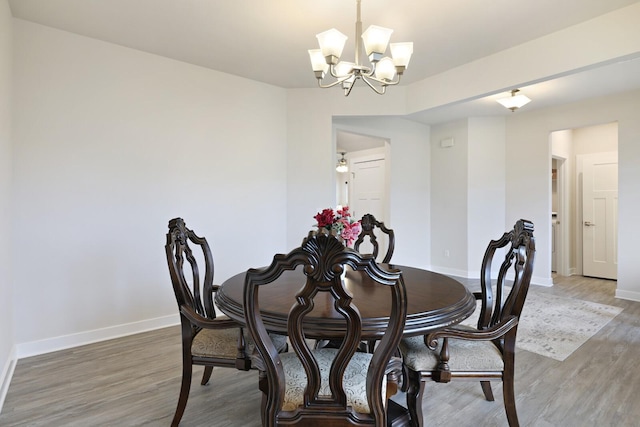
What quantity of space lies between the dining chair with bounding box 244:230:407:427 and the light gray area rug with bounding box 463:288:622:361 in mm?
2254

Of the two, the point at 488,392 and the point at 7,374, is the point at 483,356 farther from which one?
the point at 7,374

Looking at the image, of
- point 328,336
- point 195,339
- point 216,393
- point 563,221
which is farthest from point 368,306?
point 563,221

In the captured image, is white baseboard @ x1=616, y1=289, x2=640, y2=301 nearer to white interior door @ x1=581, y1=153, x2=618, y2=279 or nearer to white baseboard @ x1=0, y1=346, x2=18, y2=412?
white interior door @ x1=581, y1=153, x2=618, y2=279

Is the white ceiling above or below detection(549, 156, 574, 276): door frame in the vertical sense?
above

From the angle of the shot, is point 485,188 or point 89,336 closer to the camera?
point 89,336

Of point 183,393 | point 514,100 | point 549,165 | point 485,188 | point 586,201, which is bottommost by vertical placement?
point 183,393

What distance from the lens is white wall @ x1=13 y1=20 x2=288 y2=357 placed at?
8.91 ft

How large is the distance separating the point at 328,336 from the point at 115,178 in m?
2.72

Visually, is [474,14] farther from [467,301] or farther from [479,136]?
[479,136]

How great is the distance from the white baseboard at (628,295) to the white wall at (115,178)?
4716 mm

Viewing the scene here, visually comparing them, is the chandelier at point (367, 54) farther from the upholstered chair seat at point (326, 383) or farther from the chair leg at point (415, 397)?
the chair leg at point (415, 397)

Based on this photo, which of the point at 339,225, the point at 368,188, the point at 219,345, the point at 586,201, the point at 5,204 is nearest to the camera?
the point at 219,345

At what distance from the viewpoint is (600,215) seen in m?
5.59

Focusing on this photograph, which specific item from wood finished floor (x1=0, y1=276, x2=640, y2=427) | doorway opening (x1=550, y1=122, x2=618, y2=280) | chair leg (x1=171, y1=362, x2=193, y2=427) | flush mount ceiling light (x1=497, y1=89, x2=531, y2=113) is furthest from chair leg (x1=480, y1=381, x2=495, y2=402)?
doorway opening (x1=550, y1=122, x2=618, y2=280)
